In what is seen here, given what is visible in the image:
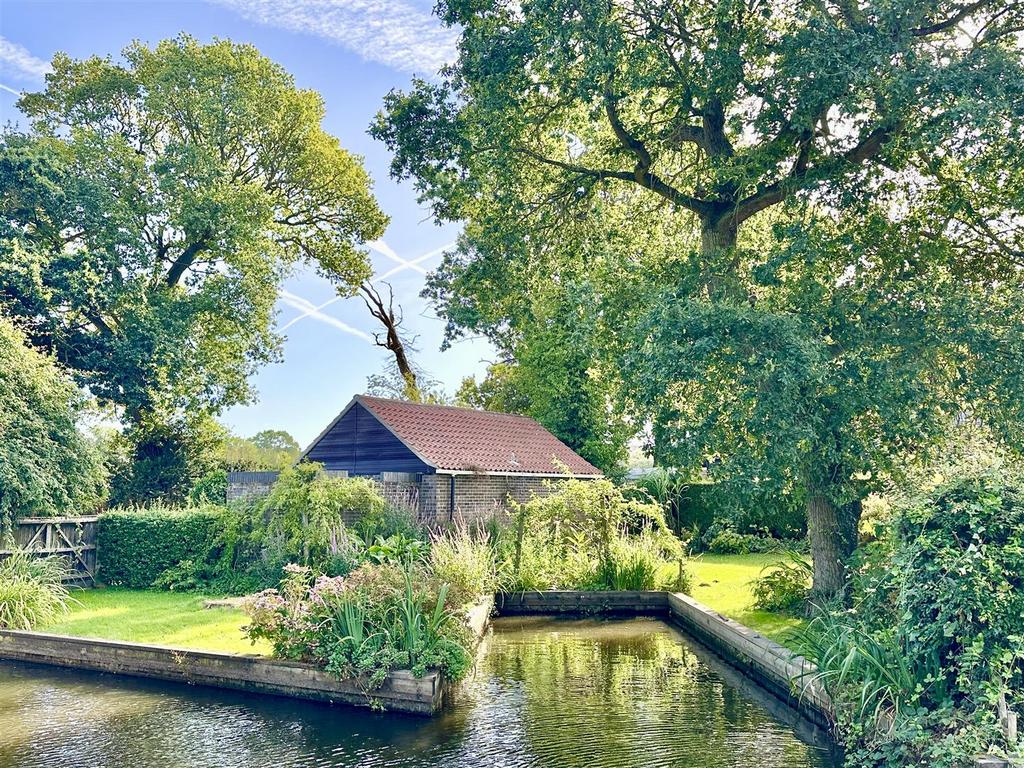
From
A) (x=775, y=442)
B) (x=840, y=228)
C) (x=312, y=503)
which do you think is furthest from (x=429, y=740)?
(x=840, y=228)

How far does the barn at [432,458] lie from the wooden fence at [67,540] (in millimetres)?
4967

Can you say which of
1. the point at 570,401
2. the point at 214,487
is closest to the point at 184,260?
the point at 214,487

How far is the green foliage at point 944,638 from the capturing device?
5.92m

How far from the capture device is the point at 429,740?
7324 millimetres

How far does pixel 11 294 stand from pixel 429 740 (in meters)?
18.6

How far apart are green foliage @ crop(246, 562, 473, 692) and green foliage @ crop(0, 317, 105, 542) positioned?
303 inches

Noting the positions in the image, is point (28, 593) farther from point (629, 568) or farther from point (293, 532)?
point (629, 568)

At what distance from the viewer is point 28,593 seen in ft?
38.9

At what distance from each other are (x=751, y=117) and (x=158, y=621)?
11.6 meters

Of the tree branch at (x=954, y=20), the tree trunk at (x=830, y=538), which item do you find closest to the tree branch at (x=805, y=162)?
the tree branch at (x=954, y=20)

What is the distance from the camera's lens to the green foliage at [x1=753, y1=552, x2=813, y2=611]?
12.7m

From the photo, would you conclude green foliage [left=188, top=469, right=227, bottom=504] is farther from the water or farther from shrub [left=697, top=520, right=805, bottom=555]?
shrub [left=697, top=520, right=805, bottom=555]

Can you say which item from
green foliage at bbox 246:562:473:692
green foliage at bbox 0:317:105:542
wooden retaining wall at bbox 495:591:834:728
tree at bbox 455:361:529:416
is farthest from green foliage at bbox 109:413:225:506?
green foliage at bbox 246:562:473:692

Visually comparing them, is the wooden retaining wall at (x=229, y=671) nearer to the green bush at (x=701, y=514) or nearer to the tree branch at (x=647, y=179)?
the tree branch at (x=647, y=179)
